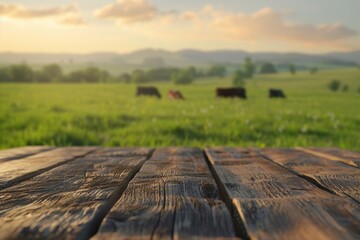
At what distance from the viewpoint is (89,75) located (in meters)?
106

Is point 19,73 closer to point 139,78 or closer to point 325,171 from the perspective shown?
point 139,78

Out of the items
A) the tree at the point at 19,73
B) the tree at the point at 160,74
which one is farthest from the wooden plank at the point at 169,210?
the tree at the point at 160,74

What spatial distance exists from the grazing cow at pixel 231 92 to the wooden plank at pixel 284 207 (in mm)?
25248

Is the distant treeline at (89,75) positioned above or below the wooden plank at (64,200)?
below

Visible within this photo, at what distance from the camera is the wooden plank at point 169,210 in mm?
1209

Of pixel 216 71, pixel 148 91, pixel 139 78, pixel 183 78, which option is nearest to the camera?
pixel 148 91

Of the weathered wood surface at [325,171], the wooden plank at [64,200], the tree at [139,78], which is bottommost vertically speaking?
the tree at [139,78]

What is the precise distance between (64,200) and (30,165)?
105 cm

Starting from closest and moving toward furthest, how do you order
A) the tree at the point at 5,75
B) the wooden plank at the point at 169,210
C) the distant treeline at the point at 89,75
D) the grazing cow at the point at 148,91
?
the wooden plank at the point at 169,210 → the grazing cow at the point at 148,91 → the tree at the point at 5,75 → the distant treeline at the point at 89,75

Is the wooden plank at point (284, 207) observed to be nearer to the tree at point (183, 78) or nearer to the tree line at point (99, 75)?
the tree at point (183, 78)

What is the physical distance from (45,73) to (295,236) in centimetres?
11473

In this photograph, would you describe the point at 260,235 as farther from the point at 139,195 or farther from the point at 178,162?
the point at 178,162

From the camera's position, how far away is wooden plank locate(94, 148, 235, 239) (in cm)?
121

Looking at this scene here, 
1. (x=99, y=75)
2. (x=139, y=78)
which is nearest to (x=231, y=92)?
(x=139, y=78)
